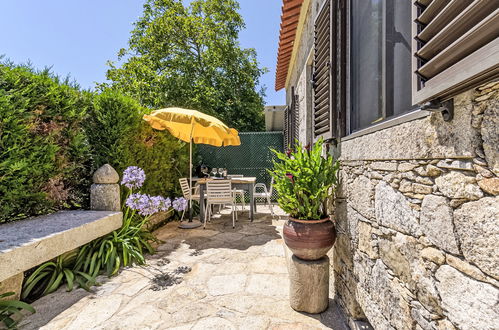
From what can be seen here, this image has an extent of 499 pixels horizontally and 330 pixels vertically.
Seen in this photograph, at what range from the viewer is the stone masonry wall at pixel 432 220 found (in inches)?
30.7

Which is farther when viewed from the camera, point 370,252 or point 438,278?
point 370,252

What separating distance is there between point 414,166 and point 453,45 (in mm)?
541

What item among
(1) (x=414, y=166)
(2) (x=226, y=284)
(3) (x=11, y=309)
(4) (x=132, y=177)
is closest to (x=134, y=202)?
(4) (x=132, y=177)

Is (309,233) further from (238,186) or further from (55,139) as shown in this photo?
(238,186)

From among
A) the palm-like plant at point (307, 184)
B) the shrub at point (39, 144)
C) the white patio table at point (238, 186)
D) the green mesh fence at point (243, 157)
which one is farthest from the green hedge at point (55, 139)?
the green mesh fence at point (243, 157)

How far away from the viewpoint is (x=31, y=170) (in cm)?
263

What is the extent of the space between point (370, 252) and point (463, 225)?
0.81 metres

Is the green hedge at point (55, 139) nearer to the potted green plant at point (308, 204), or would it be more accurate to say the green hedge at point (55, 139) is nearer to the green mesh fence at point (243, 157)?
the potted green plant at point (308, 204)

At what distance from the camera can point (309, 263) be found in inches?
79.4

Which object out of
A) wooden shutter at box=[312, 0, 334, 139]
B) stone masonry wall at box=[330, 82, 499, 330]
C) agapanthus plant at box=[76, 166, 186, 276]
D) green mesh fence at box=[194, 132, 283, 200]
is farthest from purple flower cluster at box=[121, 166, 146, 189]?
green mesh fence at box=[194, 132, 283, 200]

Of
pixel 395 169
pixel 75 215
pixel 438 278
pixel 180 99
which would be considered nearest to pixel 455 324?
pixel 438 278

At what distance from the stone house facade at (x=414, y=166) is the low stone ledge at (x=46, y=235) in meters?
2.58

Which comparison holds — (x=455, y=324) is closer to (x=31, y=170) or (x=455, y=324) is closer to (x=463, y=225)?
(x=463, y=225)

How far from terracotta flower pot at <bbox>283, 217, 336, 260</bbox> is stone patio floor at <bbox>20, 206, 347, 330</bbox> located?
512 millimetres
